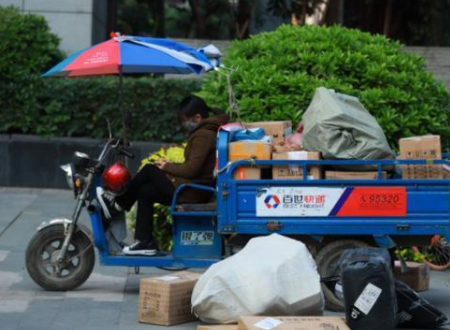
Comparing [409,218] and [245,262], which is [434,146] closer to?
[409,218]

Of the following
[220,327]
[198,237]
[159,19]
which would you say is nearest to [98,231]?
[198,237]

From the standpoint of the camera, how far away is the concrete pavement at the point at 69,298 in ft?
23.1

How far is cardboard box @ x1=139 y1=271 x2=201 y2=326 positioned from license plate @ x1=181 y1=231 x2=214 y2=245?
0.75 m

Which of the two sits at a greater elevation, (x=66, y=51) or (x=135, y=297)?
(x=66, y=51)

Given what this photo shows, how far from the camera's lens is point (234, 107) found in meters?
9.00

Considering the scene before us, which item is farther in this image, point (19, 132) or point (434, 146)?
point (19, 132)

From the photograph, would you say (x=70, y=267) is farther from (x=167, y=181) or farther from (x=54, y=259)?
(x=167, y=181)

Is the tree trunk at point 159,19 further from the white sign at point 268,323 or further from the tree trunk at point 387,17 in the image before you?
the white sign at point 268,323

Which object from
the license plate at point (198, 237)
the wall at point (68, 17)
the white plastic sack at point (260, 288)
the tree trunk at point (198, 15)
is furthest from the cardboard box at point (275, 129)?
the tree trunk at point (198, 15)

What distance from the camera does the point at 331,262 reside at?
7.75m

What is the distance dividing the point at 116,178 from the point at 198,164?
70 centimetres

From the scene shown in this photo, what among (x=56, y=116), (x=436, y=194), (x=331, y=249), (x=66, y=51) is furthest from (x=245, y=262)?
(x=66, y=51)

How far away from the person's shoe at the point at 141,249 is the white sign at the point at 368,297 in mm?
2062

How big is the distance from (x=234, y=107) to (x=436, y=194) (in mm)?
2360
